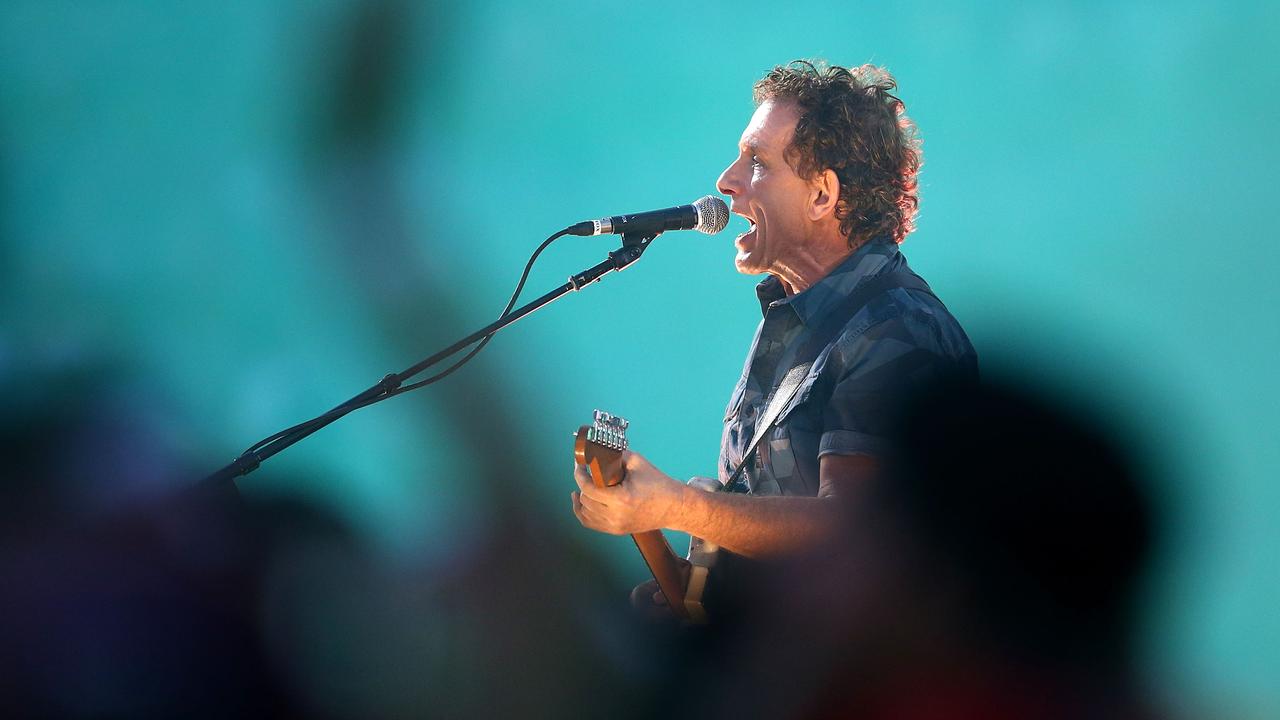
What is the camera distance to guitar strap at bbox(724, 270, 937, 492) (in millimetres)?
2230

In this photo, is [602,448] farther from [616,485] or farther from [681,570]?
[681,570]

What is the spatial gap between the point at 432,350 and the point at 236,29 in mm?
1323

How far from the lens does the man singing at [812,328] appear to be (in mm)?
1943

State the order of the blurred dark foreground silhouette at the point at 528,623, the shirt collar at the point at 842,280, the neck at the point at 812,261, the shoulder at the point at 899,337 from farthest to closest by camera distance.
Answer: the neck at the point at 812,261 → the shirt collar at the point at 842,280 → the shoulder at the point at 899,337 → the blurred dark foreground silhouette at the point at 528,623

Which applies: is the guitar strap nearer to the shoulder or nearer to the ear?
the shoulder

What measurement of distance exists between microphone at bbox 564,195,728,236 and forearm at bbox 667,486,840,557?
1.85 feet

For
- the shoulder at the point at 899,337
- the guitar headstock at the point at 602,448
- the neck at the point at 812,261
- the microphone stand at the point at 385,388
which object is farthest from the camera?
the neck at the point at 812,261

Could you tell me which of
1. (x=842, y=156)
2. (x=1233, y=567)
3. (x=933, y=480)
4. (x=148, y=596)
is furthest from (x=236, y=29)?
(x=1233, y=567)

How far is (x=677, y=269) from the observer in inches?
159

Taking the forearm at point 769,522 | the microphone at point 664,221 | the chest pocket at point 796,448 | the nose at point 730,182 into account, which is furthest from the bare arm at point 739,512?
the nose at point 730,182

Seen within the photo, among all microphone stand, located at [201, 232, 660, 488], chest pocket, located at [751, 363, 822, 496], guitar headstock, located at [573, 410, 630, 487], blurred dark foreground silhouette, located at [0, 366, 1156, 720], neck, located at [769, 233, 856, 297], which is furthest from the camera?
neck, located at [769, 233, 856, 297]

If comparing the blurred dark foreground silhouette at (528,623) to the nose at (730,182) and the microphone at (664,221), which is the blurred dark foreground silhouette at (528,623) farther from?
the nose at (730,182)

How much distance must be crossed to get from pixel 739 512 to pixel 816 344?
0.49m

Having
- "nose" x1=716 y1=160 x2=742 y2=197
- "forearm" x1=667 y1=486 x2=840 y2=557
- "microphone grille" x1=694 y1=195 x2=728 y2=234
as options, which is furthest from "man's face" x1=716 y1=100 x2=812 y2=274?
"forearm" x1=667 y1=486 x2=840 y2=557
